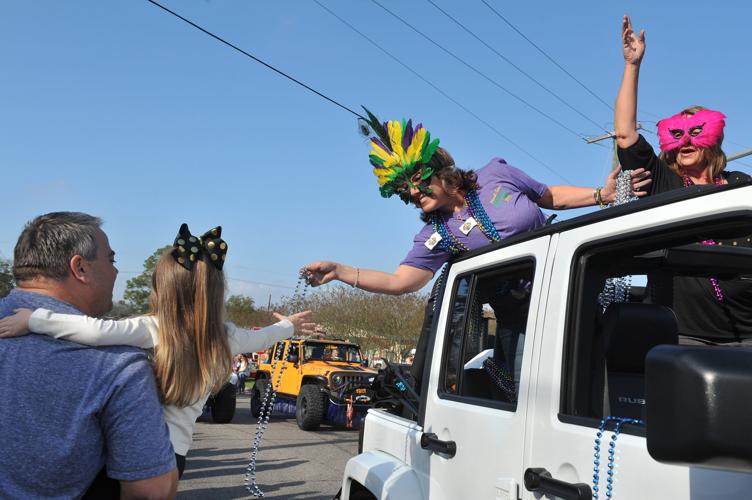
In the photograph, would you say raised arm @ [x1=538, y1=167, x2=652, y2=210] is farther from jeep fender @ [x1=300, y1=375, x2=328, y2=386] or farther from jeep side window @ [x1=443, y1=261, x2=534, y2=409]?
jeep fender @ [x1=300, y1=375, x2=328, y2=386]

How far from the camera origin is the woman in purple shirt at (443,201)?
2.78 m

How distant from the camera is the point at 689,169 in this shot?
2455mm

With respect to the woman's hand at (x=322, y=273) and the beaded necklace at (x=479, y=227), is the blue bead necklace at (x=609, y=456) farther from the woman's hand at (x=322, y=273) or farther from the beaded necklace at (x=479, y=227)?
the woman's hand at (x=322, y=273)

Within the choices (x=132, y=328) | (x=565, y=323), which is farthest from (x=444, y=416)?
(x=132, y=328)

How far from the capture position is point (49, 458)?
162 centimetres

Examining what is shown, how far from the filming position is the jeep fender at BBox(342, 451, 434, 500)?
2268 millimetres

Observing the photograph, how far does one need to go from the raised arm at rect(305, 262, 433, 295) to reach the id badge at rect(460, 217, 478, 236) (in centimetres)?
28

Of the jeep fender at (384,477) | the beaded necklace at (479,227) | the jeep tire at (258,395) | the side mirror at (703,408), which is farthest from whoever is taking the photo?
the jeep tire at (258,395)

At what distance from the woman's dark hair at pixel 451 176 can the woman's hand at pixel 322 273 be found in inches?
24.0

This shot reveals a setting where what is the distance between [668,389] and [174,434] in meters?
1.67

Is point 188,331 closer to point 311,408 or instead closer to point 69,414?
point 69,414

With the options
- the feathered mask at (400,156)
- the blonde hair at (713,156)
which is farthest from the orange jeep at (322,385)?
the blonde hair at (713,156)

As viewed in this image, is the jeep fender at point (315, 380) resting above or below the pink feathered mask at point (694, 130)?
below

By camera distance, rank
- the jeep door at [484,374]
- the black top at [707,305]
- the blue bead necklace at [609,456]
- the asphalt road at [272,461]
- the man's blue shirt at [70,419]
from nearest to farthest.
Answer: the blue bead necklace at [609,456] < the man's blue shirt at [70,419] < the jeep door at [484,374] < the black top at [707,305] < the asphalt road at [272,461]
